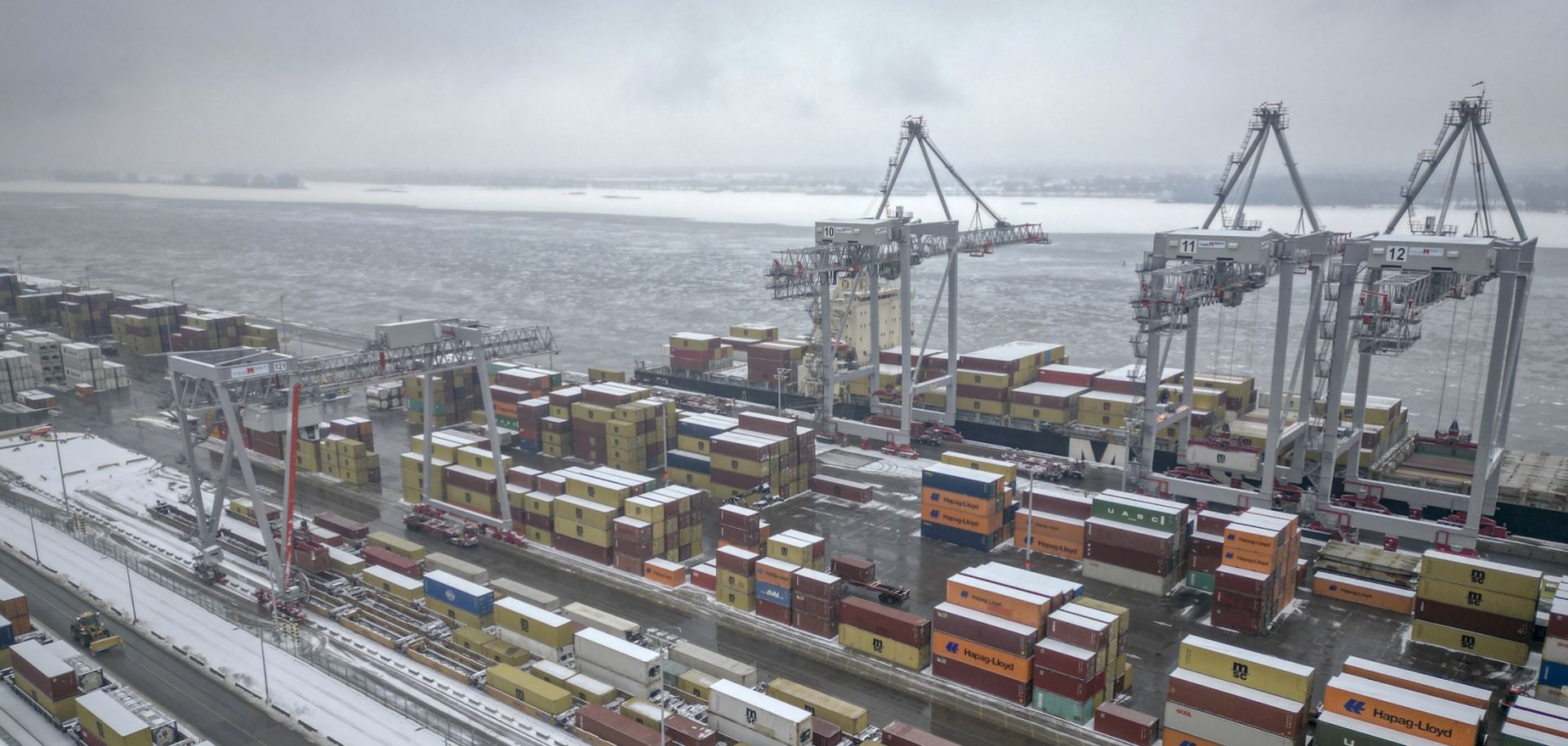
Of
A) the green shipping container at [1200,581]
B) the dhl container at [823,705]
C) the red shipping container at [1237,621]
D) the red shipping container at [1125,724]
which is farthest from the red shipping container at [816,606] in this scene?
the green shipping container at [1200,581]

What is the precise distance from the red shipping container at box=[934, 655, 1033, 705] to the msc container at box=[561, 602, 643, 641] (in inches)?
347

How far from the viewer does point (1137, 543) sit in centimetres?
3234

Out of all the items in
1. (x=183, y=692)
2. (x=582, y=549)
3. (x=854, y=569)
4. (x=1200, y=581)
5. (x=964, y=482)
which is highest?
(x=964, y=482)

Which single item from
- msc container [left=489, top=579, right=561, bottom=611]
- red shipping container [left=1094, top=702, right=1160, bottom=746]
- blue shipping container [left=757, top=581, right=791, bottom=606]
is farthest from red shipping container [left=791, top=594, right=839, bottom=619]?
red shipping container [left=1094, top=702, right=1160, bottom=746]

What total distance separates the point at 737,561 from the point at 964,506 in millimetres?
9700

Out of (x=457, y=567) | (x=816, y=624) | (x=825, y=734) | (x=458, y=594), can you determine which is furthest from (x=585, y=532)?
(x=825, y=734)

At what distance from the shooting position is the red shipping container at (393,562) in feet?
108

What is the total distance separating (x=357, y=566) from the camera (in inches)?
1337

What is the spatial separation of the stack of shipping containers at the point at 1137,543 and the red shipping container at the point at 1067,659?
837 centimetres

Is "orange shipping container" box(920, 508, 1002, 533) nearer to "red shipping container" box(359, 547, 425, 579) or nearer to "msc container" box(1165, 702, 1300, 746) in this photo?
"msc container" box(1165, 702, 1300, 746)

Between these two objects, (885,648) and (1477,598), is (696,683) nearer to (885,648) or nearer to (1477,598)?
(885,648)

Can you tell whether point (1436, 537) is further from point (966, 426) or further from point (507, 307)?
point (507, 307)

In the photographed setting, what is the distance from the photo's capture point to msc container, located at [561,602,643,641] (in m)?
28.5

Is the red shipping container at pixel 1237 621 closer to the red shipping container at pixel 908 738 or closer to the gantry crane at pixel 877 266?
the red shipping container at pixel 908 738
